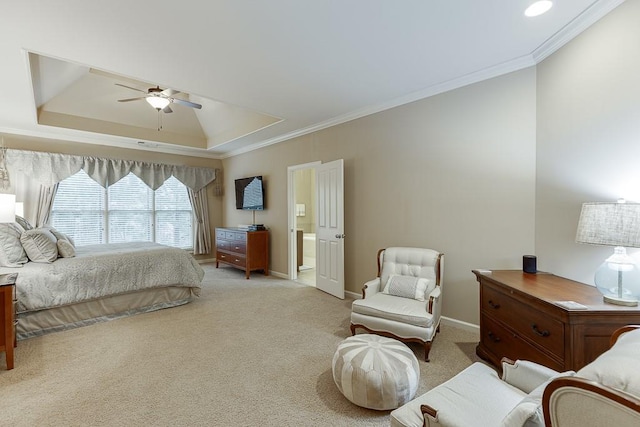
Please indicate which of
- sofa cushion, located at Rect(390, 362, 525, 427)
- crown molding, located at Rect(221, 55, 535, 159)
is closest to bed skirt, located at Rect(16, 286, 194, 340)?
crown molding, located at Rect(221, 55, 535, 159)

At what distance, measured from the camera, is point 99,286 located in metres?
3.17

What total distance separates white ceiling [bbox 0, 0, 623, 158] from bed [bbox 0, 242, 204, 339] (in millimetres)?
2037

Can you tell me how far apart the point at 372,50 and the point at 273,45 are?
0.86m

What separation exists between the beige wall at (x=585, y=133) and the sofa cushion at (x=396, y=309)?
1.14 m

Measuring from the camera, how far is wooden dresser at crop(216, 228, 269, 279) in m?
5.30

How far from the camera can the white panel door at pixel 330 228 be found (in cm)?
404

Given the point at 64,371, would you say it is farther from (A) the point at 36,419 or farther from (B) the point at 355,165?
(B) the point at 355,165

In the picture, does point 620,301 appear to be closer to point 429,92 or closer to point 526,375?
point 526,375

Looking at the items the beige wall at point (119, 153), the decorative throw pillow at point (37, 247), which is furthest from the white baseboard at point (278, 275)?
the decorative throw pillow at point (37, 247)

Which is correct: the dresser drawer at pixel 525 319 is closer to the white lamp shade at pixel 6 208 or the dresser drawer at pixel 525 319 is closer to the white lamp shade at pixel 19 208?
the white lamp shade at pixel 6 208

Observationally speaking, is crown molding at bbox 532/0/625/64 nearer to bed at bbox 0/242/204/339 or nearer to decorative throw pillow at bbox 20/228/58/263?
bed at bbox 0/242/204/339

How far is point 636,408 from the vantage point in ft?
2.02

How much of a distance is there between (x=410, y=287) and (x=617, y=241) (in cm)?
152

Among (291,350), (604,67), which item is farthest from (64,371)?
(604,67)
